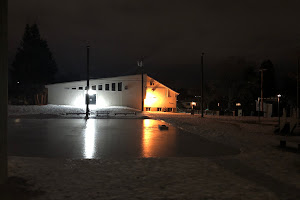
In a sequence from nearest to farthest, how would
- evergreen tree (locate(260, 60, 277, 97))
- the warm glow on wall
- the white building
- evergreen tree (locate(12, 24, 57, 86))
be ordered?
1. the warm glow on wall
2. the white building
3. evergreen tree (locate(12, 24, 57, 86))
4. evergreen tree (locate(260, 60, 277, 97))

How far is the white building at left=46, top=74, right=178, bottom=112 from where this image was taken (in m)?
45.8

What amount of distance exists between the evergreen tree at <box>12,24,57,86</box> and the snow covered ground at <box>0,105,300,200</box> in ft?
188

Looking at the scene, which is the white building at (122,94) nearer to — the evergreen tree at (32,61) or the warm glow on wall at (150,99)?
the warm glow on wall at (150,99)

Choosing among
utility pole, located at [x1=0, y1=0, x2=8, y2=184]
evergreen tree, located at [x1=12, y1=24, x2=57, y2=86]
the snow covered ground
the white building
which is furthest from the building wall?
utility pole, located at [x1=0, y1=0, x2=8, y2=184]

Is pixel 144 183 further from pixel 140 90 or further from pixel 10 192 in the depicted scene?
pixel 140 90

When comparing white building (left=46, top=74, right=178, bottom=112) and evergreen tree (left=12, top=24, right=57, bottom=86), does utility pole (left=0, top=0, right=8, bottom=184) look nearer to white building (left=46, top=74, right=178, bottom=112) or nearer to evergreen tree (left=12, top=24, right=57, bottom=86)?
white building (left=46, top=74, right=178, bottom=112)

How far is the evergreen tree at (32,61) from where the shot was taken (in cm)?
6138

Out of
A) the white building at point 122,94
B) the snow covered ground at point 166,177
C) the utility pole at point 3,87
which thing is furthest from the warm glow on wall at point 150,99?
the utility pole at point 3,87

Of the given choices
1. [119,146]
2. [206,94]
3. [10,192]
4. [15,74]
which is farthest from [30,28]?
[10,192]

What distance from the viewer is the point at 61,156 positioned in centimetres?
946

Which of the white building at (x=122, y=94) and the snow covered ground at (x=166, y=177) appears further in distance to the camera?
the white building at (x=122, y=94)

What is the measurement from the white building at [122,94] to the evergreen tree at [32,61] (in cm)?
1727

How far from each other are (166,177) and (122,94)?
40.5 metres

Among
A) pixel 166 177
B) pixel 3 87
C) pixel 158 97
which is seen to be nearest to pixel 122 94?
pixel 158 97
